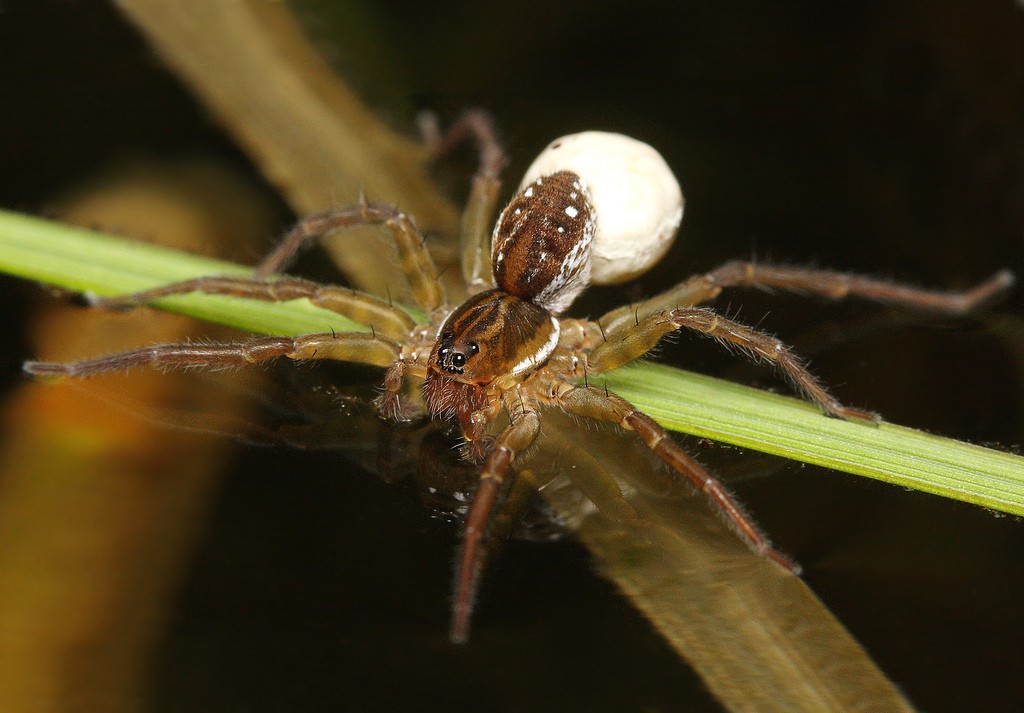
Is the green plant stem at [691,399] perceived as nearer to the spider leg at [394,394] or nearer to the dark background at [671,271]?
the dark background at [671,271]

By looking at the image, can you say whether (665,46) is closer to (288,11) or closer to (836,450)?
Result: (288,11)

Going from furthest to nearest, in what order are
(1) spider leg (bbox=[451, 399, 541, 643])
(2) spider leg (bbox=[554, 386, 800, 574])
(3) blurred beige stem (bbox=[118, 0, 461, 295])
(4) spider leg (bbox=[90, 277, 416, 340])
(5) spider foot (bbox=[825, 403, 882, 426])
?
1. (3) blurred beige stem (bbox=[118, 0, 461, 295])
2. (4) spider leg (bbox=[90, 277, 416, 340])
3. (5) spider foot (bbox=[825, 403, 882, 426])
4. (2) spider leg (bbox=[554, 386, 800, 574])
5. (1) spider leg (bbox=[451, 399, 541, 643])

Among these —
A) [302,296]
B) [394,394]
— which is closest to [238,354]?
[302,296]

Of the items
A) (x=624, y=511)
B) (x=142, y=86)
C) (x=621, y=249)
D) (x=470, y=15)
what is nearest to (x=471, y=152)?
(x=470, y=15)

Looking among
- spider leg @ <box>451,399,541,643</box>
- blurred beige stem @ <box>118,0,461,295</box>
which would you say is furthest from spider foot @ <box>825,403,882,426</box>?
blurred beige stem @ <box>118,0,461,295</box>

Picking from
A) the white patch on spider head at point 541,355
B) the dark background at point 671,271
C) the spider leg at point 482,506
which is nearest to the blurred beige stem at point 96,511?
the dark background at point 671,271

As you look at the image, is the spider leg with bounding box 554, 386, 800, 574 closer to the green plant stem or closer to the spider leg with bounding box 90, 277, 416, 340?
the green plant stem

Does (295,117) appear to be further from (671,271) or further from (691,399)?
(691,399)
